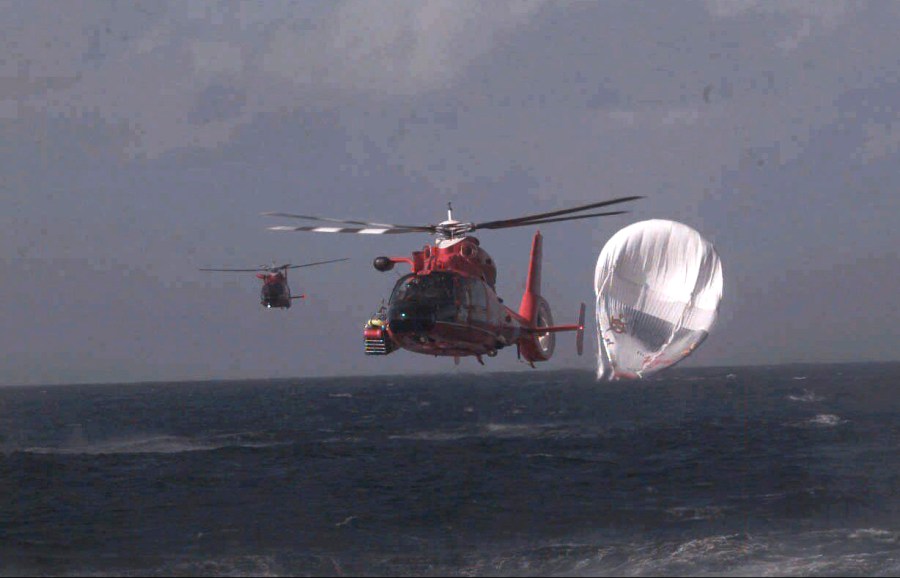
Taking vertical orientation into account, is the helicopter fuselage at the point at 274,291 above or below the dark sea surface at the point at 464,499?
above

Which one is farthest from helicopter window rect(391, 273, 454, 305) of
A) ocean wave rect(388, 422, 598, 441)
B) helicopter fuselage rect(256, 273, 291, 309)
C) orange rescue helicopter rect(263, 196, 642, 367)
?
ocean wave rect(388, 422, 598, 441)

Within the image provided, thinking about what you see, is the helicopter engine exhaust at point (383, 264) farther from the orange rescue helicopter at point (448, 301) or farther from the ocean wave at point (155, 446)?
the ocean wave at point (155, 446)

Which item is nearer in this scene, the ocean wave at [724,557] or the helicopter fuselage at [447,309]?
the helicopter fuselage at [447,309]

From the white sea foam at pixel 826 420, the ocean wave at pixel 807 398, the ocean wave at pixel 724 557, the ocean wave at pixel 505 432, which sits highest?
the white sea foam at pixel 826 420

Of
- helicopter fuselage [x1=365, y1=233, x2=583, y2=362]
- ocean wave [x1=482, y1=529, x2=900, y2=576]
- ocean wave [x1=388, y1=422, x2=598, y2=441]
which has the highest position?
helicopter fuselage [x1=365, y1=233, x2=583, y2=362]

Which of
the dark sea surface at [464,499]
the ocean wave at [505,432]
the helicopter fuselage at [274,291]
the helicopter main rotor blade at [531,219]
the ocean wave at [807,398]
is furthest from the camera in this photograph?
the ocean wave at [807,398]

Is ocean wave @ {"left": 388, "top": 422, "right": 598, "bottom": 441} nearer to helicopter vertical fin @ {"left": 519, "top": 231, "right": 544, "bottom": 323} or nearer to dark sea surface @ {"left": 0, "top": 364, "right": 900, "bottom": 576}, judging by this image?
dark sea surface @ {"left": 0, "top": 364, "right": 900, "bottom": 576}

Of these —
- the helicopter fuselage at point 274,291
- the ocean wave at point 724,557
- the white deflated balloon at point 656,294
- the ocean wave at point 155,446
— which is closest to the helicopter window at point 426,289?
the white deflated balloon at point 656,294

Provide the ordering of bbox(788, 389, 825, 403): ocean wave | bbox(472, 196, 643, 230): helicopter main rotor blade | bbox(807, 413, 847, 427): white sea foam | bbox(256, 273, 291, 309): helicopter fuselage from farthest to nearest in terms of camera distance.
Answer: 1. bbox(788, 389, 825, 403): ocean wave
2. bbox(807, 413, 847, 427): white sea foam
3. bbox(256, 273, 291, 309): helicopter fuselage
4. bbox(472, 196, 643, 230): helicopter main rotor blade

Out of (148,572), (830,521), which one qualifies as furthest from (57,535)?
(830,521)
